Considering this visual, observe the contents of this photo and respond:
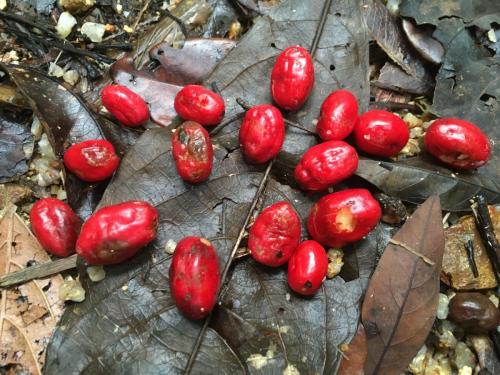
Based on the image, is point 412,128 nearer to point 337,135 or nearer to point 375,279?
point 337,135

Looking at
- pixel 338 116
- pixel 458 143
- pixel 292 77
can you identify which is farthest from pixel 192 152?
pixel 458 143

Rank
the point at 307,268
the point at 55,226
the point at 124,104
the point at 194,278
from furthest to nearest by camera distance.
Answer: the point at 124,104 → the point at 55,226 → the point at 307,268 → the point at 194,278

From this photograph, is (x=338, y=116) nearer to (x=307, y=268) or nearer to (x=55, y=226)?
(x=307, y=268)

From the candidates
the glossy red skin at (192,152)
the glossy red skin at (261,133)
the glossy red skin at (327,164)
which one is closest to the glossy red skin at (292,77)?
the glossy red skin at (261,133)

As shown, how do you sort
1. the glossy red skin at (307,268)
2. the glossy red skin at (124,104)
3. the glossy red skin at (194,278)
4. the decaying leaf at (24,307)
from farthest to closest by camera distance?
the glossy red skin at (124,104) < the decaying leaf at (24,307) < the glossy red skin at (307,268) < the glossy red skin at (194,278)

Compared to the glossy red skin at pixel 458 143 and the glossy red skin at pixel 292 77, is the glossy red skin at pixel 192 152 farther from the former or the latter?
the glossy red skin at pixel 458 143

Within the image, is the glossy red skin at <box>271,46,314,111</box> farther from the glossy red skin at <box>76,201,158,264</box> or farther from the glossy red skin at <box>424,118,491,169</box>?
the glossy red skin at <box>76,201,158,264</box>

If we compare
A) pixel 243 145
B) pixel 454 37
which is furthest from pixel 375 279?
pixel 454 37
